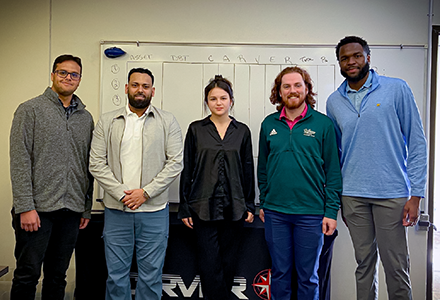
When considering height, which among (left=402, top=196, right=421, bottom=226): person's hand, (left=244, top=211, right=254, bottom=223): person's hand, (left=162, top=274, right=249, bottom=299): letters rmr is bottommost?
(left=162, top=274, right=249, bottom=299): letters rmr

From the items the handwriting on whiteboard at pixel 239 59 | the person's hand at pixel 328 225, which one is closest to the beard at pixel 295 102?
the person's hand at pixel 328 225

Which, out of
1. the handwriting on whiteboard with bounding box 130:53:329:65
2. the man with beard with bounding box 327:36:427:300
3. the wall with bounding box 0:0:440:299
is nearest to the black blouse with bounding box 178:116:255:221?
the man with beard with bounding box 327:36:427:300

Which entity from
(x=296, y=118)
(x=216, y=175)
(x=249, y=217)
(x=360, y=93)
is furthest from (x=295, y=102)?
(x=249, y=217)

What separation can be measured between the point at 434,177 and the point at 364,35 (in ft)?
4.17

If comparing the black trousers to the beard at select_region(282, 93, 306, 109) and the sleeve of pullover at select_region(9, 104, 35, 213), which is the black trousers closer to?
the beard at select_region(282, 93, 306, 109)

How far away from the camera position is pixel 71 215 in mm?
1873

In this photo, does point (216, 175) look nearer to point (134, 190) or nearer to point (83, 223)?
point (134, 190)

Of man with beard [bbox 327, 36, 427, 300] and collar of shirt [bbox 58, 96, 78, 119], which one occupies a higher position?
collar of shirt [bbox 58, 96, 78, 119]

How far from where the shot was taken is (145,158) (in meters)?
1.87

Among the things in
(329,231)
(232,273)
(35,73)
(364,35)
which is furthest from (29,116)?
(364,35)

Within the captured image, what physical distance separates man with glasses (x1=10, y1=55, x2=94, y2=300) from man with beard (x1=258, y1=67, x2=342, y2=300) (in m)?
1.14

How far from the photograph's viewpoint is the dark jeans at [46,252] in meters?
1.74

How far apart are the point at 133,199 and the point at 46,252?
0.63 metres

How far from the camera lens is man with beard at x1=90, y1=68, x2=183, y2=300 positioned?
1844mm
